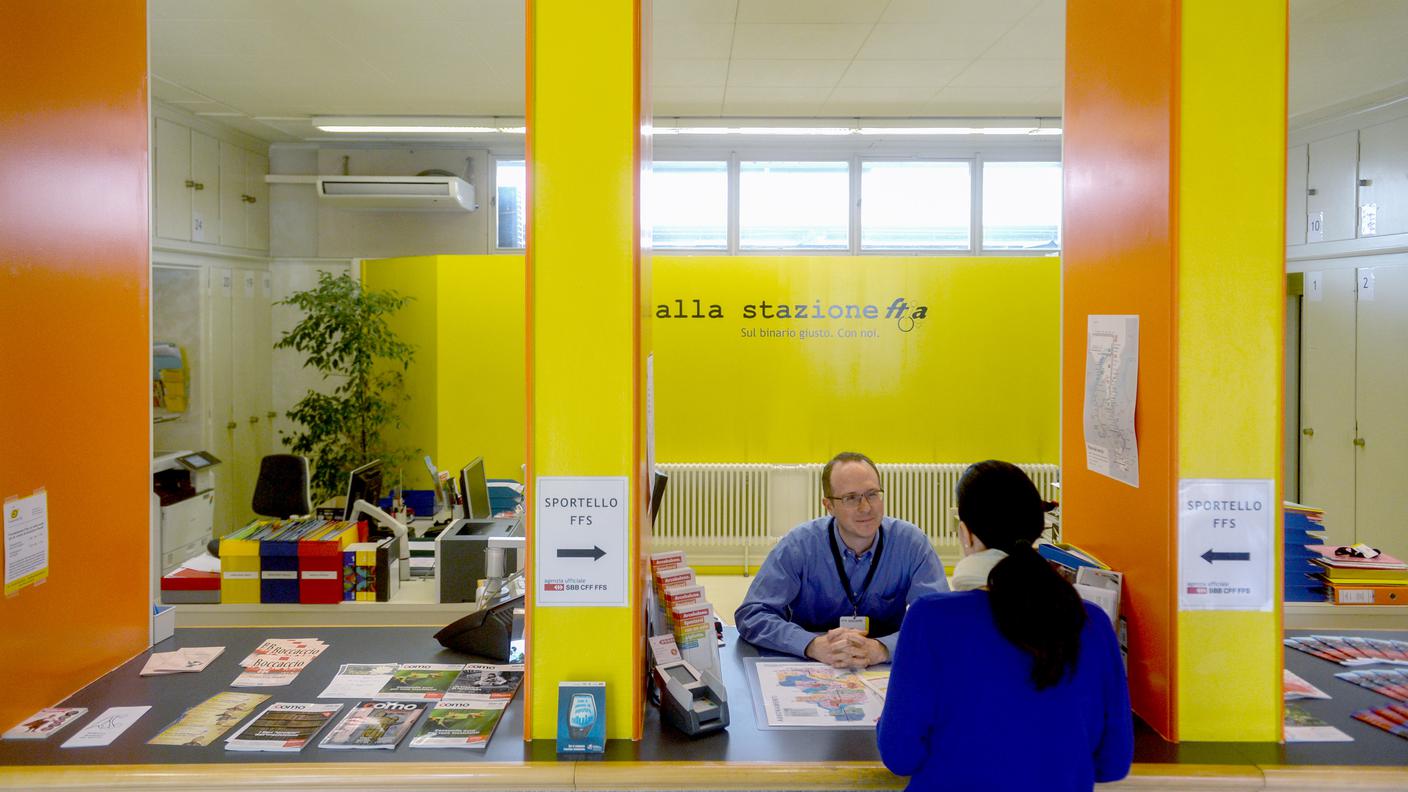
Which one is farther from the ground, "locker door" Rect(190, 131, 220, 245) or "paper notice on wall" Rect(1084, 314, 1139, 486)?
"locker door" Rect(190, 131, 220, 245)

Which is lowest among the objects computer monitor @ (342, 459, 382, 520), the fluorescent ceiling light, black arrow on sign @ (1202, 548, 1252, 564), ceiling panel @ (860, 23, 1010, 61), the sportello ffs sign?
computer monitor @ (342, 459, 382, 520)

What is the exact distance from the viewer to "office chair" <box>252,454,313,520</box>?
19.6 ft

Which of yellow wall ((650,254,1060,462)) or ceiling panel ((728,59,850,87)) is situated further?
yellow wall ((650,254,1060,462))

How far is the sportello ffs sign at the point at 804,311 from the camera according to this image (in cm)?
747

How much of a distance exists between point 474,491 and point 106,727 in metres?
2.42

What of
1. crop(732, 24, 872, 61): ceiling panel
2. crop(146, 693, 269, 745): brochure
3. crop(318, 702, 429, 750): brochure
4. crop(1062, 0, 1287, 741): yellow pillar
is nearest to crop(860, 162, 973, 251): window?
crop(732, 24, 872, 61): ceiling panel

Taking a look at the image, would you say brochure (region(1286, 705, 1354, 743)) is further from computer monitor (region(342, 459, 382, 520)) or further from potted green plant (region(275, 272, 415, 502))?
potted green plant (region(275, 272, 415, 502))

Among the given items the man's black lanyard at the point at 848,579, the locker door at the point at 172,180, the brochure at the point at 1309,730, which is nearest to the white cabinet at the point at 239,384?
the locker door at the point at 172,180

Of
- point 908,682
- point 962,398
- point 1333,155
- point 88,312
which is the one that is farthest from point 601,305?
point 1333,155

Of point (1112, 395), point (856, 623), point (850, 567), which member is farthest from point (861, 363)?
point (1112, 395)

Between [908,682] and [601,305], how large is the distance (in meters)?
1.10

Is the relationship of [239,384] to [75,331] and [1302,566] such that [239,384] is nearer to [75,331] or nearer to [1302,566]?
[75,331]

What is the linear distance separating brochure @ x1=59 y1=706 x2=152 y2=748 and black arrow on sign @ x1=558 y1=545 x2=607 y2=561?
1.20 meters

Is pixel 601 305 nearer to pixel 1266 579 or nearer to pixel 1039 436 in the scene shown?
pixel 1266 579
